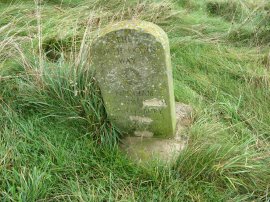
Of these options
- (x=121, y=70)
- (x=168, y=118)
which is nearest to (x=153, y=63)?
(x=121, y=70)

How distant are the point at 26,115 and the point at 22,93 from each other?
0.78 ft

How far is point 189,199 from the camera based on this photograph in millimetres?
2652

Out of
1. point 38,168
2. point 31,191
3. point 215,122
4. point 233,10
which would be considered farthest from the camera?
point 233,10

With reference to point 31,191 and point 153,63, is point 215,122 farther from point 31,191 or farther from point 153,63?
point 31,191

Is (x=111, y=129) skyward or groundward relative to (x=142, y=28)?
groundward

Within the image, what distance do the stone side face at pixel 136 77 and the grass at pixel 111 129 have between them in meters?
0.21

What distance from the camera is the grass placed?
8.82ft

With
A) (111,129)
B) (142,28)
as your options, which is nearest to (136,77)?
(142,28)

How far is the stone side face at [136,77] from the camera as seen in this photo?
2611 mm

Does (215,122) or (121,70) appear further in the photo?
(215,122)

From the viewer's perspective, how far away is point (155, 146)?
3.11 meters

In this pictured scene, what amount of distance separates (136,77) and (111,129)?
57cm

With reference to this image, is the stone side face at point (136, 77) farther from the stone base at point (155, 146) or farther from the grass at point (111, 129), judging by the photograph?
the grass at point (111, 129)

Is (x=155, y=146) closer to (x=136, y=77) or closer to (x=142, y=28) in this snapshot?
(x=136, y=77)
